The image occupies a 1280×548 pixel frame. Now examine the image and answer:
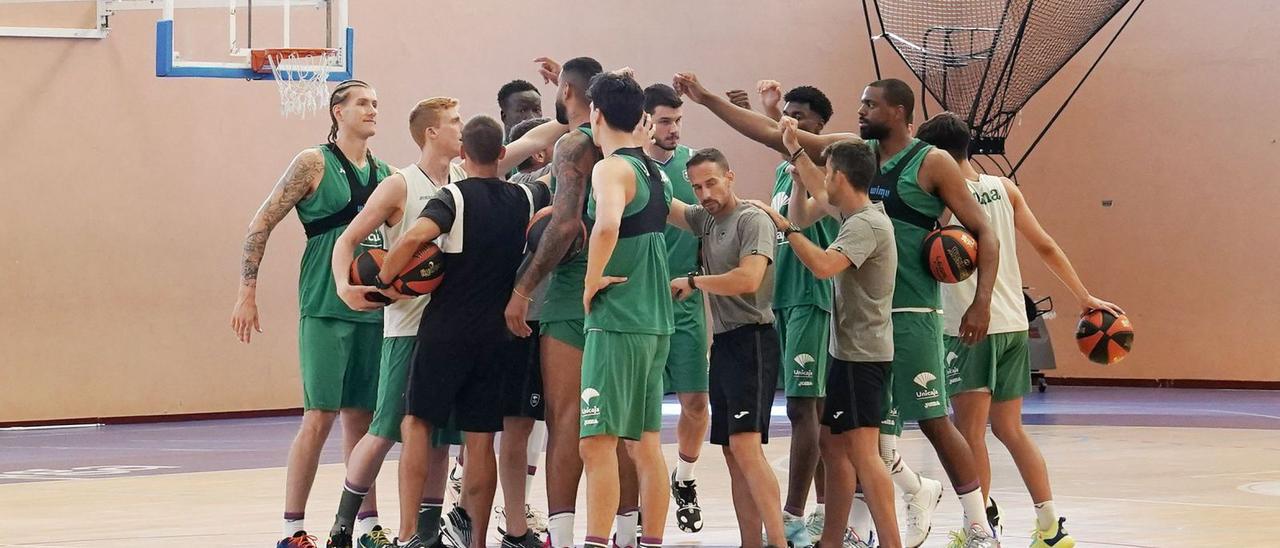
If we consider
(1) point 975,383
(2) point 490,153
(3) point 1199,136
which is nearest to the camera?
(2) point 490,153

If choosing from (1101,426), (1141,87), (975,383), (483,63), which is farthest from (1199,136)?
(975,383)

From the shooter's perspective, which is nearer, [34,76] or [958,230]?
[958,230]

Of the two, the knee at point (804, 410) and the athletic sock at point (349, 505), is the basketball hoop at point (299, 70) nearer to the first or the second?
the athletic sock at point (349, 505)

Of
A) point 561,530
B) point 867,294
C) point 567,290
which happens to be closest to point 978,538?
point 867,294

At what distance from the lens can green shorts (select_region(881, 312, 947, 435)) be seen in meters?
6.18

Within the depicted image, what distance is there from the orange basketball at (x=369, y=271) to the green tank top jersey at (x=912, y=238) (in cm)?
204

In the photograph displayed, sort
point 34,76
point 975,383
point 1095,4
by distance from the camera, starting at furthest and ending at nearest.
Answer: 1. point 1095,4
2. point 34,76
3. point 975,383

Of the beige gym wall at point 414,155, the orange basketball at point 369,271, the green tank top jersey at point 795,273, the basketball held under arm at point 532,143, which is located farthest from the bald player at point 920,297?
the beige gym wall at point 414,155

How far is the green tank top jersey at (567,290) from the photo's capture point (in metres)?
5.80

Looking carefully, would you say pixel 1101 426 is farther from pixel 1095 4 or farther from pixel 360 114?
pixel 360 114

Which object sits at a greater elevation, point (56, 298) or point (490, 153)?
point (490, 153)

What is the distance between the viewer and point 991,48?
1307 centimetres

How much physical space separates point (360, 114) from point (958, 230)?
2534 mm

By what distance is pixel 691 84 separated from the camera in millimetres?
6719
